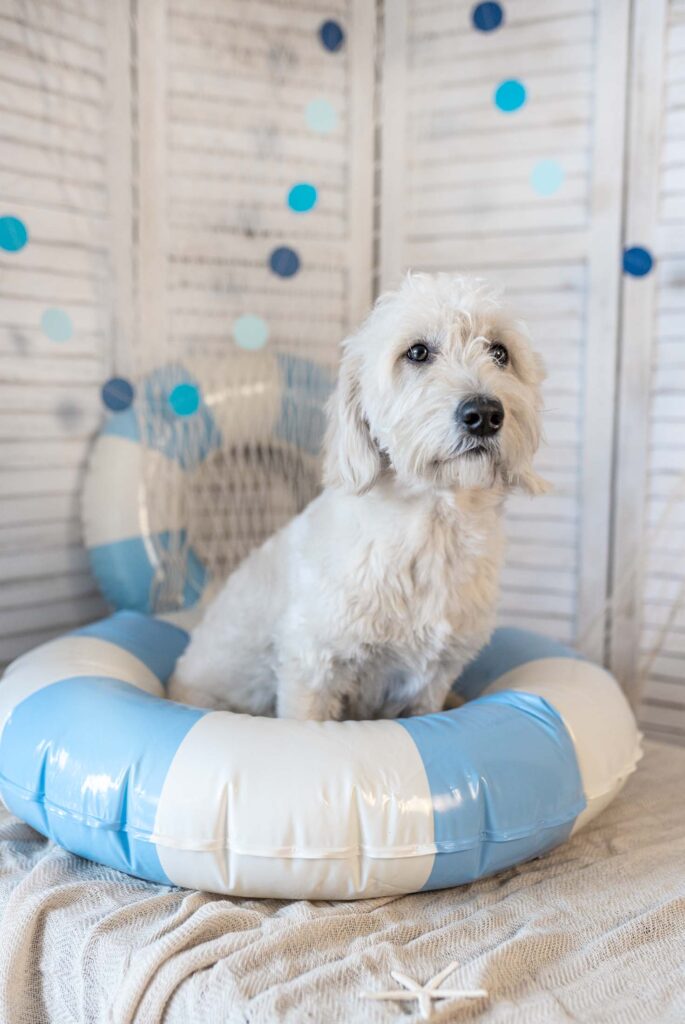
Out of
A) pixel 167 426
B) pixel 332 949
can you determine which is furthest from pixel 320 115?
pixel 332 949

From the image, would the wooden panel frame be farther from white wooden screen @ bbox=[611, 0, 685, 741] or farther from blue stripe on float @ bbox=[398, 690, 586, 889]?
blue stripe on float @ bbox=[398, 690, 586, 889]

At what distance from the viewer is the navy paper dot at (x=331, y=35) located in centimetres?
334

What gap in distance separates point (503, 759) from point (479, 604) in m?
0.37

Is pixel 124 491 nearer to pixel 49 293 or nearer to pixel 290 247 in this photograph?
pixel 49 293

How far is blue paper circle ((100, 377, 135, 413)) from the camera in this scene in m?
3.11

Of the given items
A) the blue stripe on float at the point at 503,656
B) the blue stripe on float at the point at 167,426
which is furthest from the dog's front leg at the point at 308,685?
the blue stripe on float at the point at 167,426

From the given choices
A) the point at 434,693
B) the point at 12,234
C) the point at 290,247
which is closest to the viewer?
the point at 434,693

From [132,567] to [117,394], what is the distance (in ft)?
2.03

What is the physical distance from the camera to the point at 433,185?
135 inches

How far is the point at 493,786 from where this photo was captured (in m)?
1.86

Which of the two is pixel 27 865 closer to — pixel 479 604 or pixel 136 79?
pixel 479 604

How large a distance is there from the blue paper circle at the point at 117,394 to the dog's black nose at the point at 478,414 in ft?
5.55

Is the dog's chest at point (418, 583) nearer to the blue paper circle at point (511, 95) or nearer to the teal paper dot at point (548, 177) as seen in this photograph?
the teal paper dot at point (548, 177)

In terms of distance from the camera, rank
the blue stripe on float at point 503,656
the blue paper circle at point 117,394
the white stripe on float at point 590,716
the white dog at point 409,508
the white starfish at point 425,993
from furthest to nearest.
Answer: the blue paper circle at point 117,394 < the blue stripe on float at point 503,656 < the white stripe on float at point 590,716 < the white dog at point 409,508 < the white starfish at point 425,993
